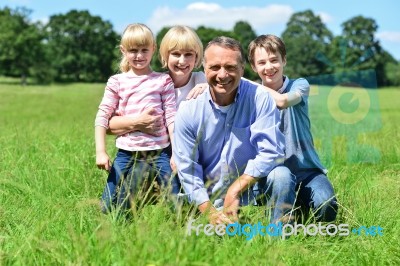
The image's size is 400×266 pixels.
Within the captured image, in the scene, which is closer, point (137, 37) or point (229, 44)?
point (229, 44)

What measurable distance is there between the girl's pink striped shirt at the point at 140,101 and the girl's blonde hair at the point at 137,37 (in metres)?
0.23

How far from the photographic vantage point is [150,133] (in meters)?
3.87

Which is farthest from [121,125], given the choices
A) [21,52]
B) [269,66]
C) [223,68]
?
[21,52]

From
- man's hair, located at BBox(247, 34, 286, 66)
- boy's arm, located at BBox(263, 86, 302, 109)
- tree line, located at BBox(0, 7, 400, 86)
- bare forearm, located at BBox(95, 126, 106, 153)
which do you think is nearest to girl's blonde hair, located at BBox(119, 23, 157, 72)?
bare forearm, located at BBox(95, 126, 106, 153)

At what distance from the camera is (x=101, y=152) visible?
3850mm

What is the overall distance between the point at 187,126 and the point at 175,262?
4.20 feet

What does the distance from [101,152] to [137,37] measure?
34.0 inches

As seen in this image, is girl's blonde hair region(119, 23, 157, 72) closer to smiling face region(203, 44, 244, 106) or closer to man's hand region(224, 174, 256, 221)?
smiling face region(203, 44, 244, 106)

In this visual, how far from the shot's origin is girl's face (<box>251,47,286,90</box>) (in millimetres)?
3736

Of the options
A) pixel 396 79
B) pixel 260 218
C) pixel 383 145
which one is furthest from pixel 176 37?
pixel 396 79

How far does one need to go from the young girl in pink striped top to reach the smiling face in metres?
0.64

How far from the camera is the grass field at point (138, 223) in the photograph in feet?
8.14

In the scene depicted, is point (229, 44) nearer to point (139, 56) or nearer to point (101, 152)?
point (139, 56)

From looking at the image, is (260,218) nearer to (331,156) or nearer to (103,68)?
(331,156)
